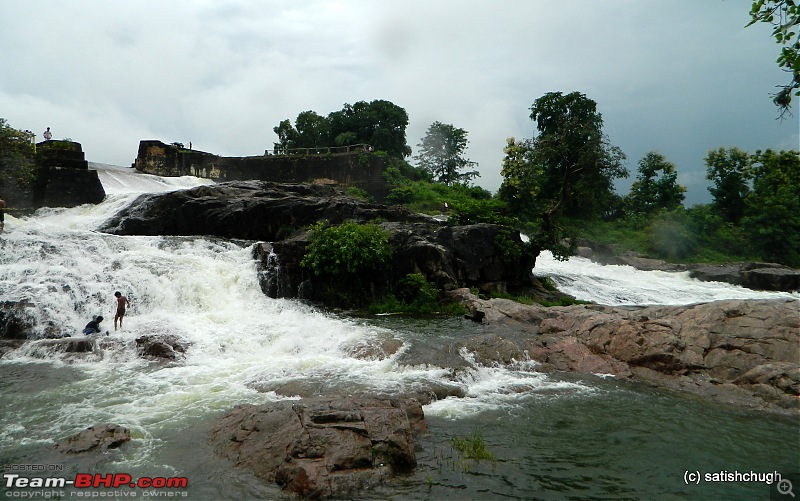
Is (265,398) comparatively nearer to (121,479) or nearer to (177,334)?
(121,479)

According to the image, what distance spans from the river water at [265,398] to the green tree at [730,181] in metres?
35.4

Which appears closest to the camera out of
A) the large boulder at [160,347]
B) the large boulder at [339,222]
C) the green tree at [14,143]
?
the large boulder at [160,347]

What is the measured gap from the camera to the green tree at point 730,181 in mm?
37094

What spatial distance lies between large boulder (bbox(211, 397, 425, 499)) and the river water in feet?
0.66

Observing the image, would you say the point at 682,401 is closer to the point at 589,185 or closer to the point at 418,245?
the point at 418,245

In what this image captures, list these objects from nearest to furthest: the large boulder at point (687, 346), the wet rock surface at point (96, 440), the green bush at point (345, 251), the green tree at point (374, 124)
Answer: the wet rock surface at point (96, 440) < the large boulder at point (687, 346) < the green bush at point (345, 251) < the green tree at point (374, 124)

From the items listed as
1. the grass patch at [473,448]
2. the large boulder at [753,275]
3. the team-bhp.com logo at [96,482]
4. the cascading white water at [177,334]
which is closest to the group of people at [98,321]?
the cascading white water at [177,334]

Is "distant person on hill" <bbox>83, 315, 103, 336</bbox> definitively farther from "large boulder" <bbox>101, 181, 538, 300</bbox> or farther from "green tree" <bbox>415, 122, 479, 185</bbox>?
"green tree" <bbox>415, 122, 479, 185</bbox>

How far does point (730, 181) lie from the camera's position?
3741 centimetres

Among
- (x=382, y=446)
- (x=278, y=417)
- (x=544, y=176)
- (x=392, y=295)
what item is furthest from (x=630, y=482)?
(x=544, y=176)

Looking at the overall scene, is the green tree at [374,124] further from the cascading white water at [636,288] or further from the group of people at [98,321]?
the group of people at [98,321]

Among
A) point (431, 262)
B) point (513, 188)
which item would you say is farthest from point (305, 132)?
point (431, 262)

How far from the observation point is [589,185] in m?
22.2

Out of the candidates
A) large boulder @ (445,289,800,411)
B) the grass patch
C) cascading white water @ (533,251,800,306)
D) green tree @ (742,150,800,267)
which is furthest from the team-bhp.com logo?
green tree @ (742,150,800,267)
